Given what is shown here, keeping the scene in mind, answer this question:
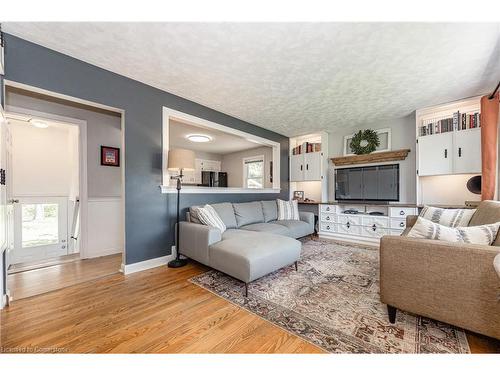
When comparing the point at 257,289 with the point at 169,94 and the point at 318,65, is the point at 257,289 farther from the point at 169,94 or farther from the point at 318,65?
the point at 169,94

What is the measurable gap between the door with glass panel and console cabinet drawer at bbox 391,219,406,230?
5615 millimetres

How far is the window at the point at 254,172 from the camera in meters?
6.38

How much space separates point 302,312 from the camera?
1662 mm

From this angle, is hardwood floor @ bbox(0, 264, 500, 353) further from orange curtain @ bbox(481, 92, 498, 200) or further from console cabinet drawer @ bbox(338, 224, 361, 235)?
console cabinet drawer @ bbox(338, 224, 361, 235)

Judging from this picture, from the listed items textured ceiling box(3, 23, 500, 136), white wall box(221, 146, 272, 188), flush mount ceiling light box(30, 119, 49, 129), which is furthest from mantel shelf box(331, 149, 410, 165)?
flush mount ceiling light box(30, 119, 49, 129)

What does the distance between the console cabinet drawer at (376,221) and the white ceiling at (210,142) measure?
296 centimetres

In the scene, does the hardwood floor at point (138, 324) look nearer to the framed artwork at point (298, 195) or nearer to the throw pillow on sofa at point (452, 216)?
the throw pillow on sofa at point (452, 216)

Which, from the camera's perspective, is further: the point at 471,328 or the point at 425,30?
the point at 425,30

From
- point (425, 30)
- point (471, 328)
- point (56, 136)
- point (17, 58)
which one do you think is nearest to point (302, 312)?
point (471, 328)

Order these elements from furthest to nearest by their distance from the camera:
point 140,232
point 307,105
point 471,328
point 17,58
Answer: point 307,105, point 140,232, point 17,58, point 471,328

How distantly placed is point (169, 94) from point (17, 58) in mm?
1440

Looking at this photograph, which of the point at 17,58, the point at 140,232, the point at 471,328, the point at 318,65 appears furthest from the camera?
the point at 140,232

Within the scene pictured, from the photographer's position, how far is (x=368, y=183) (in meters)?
4.04

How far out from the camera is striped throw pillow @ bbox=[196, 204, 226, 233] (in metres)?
2.69
